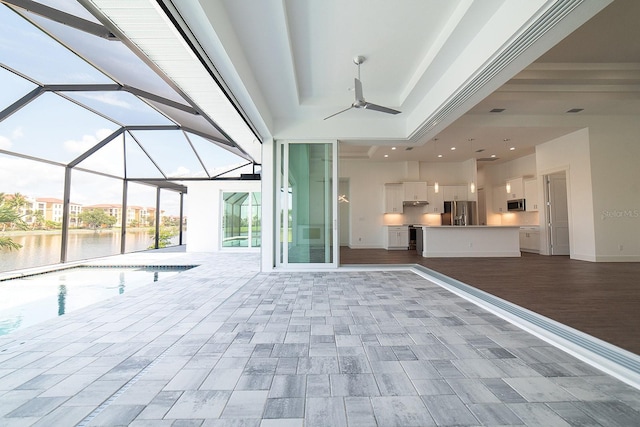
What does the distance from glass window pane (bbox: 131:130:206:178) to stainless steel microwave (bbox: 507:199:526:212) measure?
10656 millimetres

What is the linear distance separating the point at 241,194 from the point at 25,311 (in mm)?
7075

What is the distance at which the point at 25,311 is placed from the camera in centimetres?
330

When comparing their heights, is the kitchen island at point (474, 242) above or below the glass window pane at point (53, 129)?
below

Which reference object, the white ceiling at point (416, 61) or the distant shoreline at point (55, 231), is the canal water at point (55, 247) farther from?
the white ceiling at point (416, 61)

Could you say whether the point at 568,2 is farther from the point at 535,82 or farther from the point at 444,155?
the point at 444,155

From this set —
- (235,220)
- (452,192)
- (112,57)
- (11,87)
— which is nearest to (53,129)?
(11,87)

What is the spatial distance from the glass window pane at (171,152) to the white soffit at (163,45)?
189 inches

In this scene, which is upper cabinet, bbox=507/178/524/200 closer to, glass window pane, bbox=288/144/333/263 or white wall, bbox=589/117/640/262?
white wall, bbox=589/117/640/262

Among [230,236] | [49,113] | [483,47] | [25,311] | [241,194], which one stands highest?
[49,113]

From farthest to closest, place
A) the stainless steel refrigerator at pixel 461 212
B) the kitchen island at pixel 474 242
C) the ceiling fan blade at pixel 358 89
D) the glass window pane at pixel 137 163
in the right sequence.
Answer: the stainless steel refrigerator at pixel 461 212 → the glass window pane at pixel 137 163 → the kitchen island at pixel 474 242 → the ceiling fan blade at pixel 358 89

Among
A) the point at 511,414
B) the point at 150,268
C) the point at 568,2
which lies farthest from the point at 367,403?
the point at 150,268

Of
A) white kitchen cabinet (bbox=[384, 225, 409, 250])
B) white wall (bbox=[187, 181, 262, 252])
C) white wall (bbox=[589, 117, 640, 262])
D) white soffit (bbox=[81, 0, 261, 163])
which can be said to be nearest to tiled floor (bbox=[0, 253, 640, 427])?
white soffit (bbox=[81, 0, 261, 163])

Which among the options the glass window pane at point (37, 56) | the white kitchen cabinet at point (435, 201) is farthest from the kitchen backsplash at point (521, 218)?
the glass window pane at point (37, 56)

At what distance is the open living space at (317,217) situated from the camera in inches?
64.7
